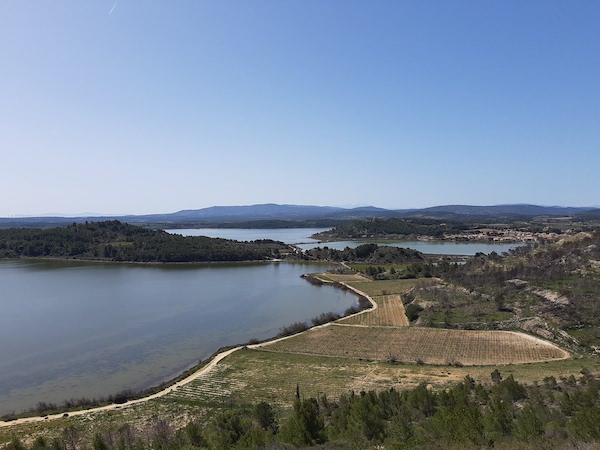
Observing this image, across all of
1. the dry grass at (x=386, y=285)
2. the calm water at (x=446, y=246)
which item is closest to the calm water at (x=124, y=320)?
the dry grass at (x=386, y=285)

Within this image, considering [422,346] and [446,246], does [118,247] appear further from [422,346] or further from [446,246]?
[446,246]

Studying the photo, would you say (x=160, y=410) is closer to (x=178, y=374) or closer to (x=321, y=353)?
(x=178, y=374)

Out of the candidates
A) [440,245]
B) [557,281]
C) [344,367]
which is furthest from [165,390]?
[440,245]

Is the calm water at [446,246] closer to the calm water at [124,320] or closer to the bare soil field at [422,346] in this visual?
the calm water at [124,320]

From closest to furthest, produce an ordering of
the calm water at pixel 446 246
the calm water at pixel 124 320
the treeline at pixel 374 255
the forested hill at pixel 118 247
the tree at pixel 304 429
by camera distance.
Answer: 1. the tree at pixel 304 429
2. the calm water at pixel 124 320
3. the treeline at pixel 374 255
4. the forested hill at pixel 118 247
5. the calm water at pixel 446 246

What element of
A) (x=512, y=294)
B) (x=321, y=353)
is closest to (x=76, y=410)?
(x=321, y=353)
